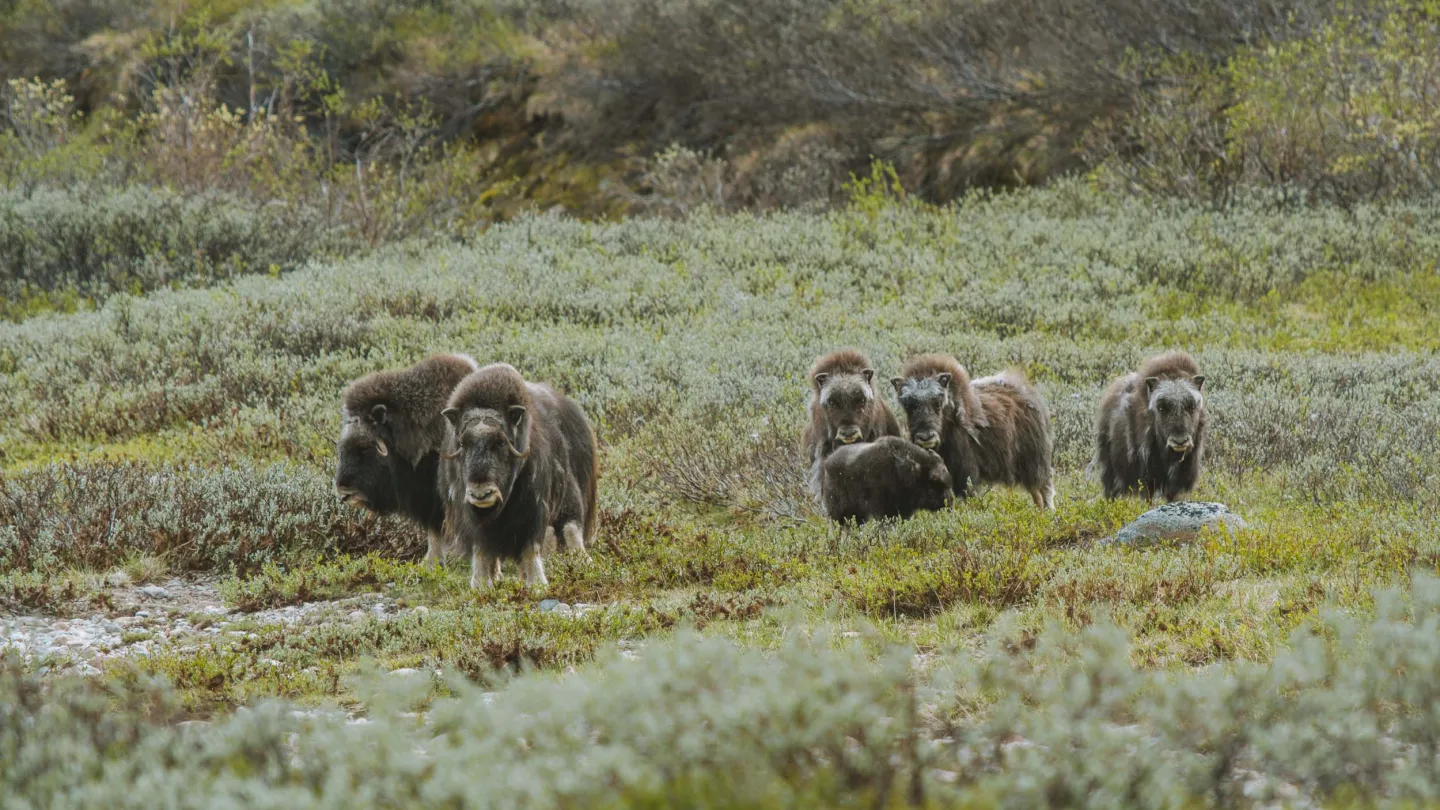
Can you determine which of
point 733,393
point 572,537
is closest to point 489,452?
point 572,537

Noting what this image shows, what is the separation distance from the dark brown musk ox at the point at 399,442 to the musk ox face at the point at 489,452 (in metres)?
0.92

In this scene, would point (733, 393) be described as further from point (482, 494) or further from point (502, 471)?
point (482, 494)

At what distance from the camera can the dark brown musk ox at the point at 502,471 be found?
7.12 meters

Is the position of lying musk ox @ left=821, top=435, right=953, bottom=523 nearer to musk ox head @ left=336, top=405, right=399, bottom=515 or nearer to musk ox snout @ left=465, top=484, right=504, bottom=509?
musk ox snout @ left=465, top=484, right=504, bottom=509

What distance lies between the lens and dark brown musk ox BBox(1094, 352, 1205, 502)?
866 cm

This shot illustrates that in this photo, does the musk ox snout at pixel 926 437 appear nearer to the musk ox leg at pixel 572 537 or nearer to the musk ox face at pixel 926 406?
the musk ox face at pixel 926 406

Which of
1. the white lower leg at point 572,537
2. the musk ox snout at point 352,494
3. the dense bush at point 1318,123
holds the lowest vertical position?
the white lower leg at point 572,537

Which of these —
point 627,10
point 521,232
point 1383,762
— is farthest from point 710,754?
point 627,10

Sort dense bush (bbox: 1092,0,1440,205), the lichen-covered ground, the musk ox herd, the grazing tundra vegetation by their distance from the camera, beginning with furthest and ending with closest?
dense bush (bbox: 1092,0,1440,205), the musk ox herd, the lichen-covered ground, the grazing tundra vegetation

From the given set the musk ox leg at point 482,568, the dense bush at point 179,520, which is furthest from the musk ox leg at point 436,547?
the musk ox leg at point 482,568

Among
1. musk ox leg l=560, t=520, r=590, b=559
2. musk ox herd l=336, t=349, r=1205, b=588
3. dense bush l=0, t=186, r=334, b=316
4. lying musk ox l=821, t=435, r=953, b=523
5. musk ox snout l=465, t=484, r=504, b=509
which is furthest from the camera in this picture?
dense bush l=0, t=186, r=334, b=316

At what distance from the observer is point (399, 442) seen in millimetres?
8273

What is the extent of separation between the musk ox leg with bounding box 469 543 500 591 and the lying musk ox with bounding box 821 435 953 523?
2.33m

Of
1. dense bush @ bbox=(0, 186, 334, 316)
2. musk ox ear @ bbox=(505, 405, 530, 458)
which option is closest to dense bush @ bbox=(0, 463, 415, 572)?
musk ox ear @ bbox=(505, 405, 530, 458)
